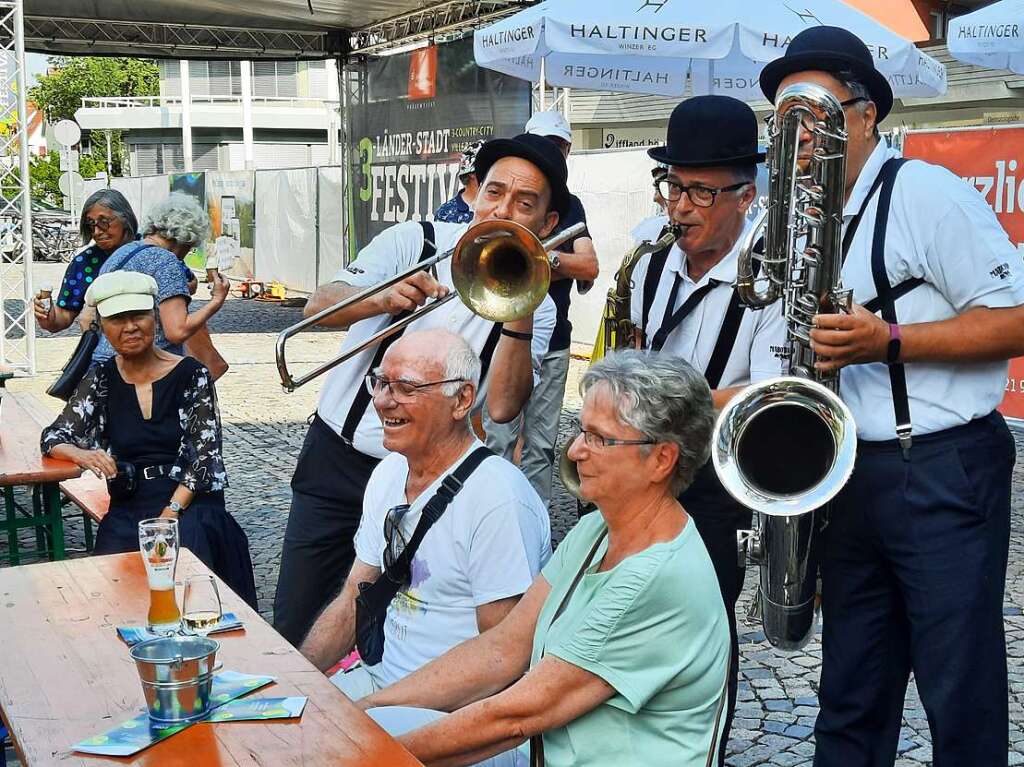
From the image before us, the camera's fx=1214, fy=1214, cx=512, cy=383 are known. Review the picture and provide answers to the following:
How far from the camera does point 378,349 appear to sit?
3557mm

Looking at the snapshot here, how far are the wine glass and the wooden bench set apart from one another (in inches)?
89.5

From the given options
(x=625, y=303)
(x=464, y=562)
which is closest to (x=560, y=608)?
(x=464, y=562)

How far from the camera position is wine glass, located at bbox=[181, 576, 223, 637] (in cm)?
274

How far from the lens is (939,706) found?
272 centimetres

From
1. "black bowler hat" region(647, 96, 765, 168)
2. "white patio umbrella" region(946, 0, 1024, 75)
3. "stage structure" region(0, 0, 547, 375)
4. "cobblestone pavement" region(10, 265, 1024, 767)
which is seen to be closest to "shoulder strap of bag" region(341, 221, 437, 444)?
"black bowler hat" region(647, 96, 765, 168)

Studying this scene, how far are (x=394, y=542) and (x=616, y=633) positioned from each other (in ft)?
2.92

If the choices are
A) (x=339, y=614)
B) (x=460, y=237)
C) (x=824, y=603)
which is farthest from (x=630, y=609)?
(x=460, y=237)

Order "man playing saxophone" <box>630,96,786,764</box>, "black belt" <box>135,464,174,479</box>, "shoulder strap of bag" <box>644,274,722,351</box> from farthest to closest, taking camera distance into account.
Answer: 1. "black belt" <box>135,464,174,479</box>
2. "shoulder strap of bag" <box>644,274,722,351</box>
3. "man playing saxophone" <box>630,96,786,764</box>

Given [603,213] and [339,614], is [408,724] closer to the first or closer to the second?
[339,614]

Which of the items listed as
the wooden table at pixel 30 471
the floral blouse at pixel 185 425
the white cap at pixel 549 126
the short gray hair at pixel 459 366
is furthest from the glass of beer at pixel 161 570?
the white cap at pixel 549 126

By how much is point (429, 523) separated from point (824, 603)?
37.9 inches

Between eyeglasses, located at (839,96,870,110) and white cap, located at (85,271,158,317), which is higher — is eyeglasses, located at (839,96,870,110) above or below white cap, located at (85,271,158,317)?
above

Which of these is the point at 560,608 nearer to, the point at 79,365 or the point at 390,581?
the point at 390,581

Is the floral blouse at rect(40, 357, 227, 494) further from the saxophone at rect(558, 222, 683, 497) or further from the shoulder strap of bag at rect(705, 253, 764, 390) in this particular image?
the shoulder strap of bag at rect(705, 253, 764, 390)
